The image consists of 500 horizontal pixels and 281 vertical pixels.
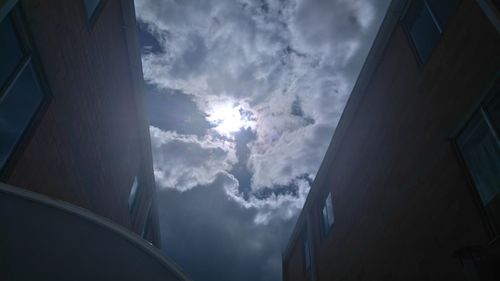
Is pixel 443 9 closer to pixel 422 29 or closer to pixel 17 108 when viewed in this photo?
pixel 422 29

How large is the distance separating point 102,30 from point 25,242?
6542mm

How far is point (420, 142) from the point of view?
7.08 m

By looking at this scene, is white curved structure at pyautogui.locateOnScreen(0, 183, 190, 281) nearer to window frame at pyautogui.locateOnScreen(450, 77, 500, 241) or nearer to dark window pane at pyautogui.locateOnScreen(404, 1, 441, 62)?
window frame at pyautogui.locateOnScreen(450, 77, 500, 241)

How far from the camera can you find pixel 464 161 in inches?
232

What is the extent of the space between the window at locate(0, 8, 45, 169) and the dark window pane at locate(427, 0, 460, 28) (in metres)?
7.89

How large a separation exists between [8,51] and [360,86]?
923 cm

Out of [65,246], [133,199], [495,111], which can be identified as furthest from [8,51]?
[133,199]

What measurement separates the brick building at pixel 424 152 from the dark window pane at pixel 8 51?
6738 mm

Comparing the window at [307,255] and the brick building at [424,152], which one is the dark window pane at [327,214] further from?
the window at [307,255]

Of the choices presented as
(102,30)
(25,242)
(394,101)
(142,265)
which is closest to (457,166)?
(394,101)

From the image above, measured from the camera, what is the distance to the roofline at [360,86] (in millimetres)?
9040

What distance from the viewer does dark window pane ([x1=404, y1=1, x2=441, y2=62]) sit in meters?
7.44

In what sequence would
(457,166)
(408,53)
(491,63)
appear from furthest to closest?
(408,53) → (457,166) → (491,63)

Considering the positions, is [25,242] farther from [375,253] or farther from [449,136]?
[375,253]
